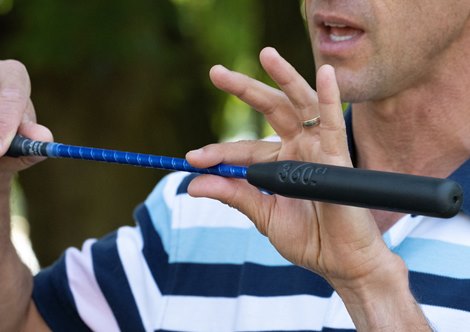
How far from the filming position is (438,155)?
7.73ft

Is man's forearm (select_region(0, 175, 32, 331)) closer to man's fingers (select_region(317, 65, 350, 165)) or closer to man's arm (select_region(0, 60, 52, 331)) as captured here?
man's arm (select_region(0, 60, 52, 331))

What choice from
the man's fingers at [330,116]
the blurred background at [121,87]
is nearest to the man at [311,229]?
the man's fingers at [330,116]

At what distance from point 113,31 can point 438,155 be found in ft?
7.51

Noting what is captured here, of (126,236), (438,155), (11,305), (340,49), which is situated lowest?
(11,305)

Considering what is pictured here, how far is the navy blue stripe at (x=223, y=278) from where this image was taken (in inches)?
89.6

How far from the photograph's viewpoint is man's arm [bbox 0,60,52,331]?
2.12 meters

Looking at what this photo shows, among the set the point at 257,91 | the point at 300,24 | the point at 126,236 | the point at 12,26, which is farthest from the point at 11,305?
the point at 300,24

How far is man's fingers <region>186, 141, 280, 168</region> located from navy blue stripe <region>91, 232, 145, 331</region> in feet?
1.94

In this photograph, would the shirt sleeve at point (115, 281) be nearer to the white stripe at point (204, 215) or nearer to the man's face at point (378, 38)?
the white stripe at point (204, 215)

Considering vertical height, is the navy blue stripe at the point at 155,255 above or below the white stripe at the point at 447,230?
below

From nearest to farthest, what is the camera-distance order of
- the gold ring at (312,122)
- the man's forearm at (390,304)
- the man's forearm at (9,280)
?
the man's forearm at (390,304) < the gold ring at (312,122) < the man's forearm at (9,280)

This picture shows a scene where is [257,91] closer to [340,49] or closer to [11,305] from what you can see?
[340,49]

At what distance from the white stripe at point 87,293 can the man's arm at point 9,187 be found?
4.0 inches

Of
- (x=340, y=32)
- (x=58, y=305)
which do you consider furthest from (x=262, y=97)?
(x=58, y=305)
